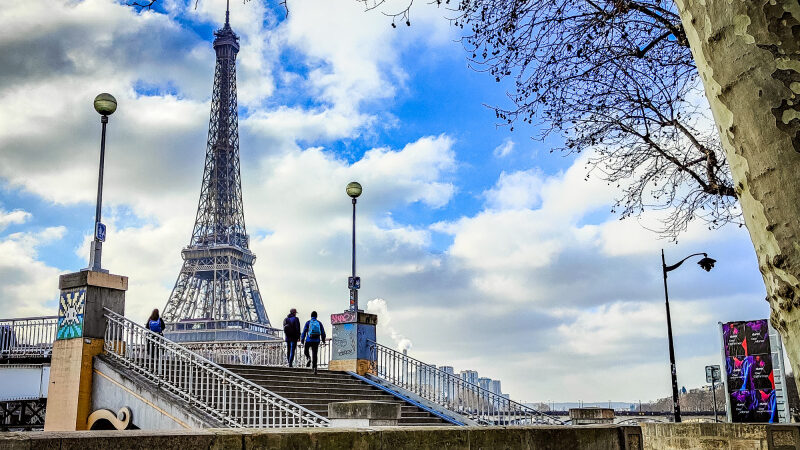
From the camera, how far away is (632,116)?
1283 centimetres

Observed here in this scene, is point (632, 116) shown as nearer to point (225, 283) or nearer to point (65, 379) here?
point (65, 379)

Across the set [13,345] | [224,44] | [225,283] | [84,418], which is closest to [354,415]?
[84,418]

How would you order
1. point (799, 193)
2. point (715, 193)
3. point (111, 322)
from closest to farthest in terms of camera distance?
1. point (799, 193)
2. point (715, 193)
3. point (111, 322)

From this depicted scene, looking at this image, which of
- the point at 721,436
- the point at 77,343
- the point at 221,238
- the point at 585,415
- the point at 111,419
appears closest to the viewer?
the point at 721,436

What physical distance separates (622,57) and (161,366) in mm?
10061

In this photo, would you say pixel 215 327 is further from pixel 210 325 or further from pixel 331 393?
pixel 331 393

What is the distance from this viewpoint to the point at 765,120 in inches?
89.9

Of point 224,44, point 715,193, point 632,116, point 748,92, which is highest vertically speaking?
point 224,44

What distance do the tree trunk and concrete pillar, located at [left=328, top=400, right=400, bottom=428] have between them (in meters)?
6.04

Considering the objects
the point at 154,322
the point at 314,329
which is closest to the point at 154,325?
the point at 154,322

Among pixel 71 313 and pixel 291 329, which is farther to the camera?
pixel 291 329

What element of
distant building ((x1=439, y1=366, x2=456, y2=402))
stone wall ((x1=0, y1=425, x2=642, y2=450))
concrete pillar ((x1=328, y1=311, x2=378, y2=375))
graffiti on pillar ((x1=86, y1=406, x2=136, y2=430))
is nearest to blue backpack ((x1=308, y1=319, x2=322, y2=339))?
concrete pillar ((x1=328, y1=311, x2=378, y2=375))

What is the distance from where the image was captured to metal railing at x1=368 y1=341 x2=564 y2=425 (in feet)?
55.4

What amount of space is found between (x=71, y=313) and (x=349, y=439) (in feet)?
34.7
